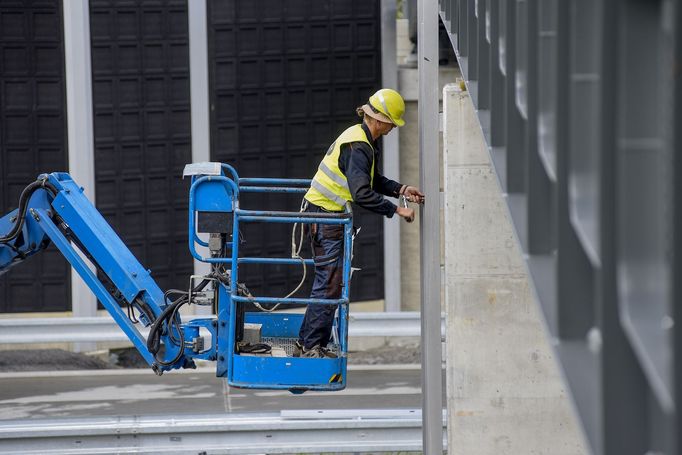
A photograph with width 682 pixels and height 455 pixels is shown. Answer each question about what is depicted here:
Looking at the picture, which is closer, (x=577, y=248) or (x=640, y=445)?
(x=640, y=445)

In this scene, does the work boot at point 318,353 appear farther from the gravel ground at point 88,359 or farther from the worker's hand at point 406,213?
the gravel ground at point 88,359

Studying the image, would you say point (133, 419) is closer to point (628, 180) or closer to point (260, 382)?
point (260, 382)

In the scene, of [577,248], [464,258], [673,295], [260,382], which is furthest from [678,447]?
[464,258]

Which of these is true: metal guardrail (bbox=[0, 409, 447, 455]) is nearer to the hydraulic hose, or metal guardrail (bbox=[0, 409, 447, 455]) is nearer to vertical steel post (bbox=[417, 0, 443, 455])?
vertical steel post (bbox=[417, 0, 443, 455])

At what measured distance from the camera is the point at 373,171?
8.62 meters

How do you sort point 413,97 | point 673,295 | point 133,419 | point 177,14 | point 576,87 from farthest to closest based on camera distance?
1. point 413,97
2. point 177,14
3. point 133,419
4. point 576,87
5. point 673,295

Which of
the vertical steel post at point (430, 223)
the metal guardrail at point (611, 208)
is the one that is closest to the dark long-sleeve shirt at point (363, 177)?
the vertical steel post at point (430, 223)

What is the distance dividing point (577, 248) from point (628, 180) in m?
0.82

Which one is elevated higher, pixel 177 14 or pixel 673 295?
pixel 177 14

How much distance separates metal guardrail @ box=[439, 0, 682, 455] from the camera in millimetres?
2322

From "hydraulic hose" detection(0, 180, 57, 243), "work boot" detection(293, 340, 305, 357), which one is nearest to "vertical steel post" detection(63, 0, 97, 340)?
"hydraulic hose" detection(0, 180, 57, 243)

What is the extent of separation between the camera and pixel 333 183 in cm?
858

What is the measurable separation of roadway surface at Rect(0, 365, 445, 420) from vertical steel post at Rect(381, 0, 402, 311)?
7.41ft

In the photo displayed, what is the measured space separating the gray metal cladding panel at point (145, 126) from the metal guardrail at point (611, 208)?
39.0 feet
